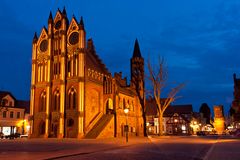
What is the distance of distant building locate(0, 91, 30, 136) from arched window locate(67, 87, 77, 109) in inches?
881

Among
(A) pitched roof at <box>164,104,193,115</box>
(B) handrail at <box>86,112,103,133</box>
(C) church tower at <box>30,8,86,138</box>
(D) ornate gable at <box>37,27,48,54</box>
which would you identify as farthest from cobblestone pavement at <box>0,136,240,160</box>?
(A) pitched roof at <box>164,104,193,115</box>

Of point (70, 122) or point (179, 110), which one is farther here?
point (179, 110)

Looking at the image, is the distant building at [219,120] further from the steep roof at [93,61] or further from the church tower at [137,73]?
the steep roof at [93,61]

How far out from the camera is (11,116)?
7025 cm

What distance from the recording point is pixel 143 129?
66438mm

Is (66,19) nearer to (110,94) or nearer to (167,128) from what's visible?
(110,94)

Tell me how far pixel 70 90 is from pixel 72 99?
6.19 ft

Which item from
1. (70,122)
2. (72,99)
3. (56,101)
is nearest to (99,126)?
(70,122)

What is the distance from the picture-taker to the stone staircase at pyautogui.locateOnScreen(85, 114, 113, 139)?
48775mm

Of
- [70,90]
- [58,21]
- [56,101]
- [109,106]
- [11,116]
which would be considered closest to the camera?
[70,90]

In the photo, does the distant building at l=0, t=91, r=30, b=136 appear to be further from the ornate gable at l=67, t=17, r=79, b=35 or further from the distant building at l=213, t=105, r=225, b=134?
the distant building at l=213, t=105, r=225, b=134

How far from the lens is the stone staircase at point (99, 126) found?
48.8m

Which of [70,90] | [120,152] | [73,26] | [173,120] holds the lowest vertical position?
[120,152]

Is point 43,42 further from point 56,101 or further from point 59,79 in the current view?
point 56,101
